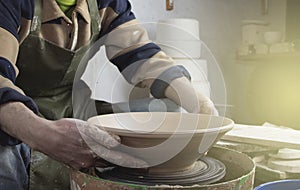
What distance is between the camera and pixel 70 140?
800mm

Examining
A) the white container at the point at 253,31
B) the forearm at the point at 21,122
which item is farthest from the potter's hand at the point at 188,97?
the white container at the point at 253,31

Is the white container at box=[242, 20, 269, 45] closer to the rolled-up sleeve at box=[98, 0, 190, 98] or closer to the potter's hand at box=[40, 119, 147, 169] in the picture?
the rolled-up sleeve at box=[98, 0, 190, 98]

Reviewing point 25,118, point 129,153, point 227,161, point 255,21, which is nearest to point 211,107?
point 227,161

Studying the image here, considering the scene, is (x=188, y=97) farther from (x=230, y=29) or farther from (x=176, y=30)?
(x=230, y=29)

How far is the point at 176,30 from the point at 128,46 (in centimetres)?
131

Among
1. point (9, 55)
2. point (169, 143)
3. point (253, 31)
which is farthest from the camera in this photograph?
point (253, 31)

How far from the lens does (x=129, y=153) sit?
81 centimetres

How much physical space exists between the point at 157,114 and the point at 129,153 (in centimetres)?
22

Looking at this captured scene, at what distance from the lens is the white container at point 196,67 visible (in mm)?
2731

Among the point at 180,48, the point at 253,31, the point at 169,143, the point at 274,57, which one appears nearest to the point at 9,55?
the point at 169,143

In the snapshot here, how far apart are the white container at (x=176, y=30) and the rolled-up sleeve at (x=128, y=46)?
1205 mm

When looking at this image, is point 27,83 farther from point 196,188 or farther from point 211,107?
point 196,188

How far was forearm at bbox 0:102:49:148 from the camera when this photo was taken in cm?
83

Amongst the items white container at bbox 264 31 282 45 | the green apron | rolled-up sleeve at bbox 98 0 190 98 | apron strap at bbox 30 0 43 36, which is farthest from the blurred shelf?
apron strap at bbox 30 0 43 36
